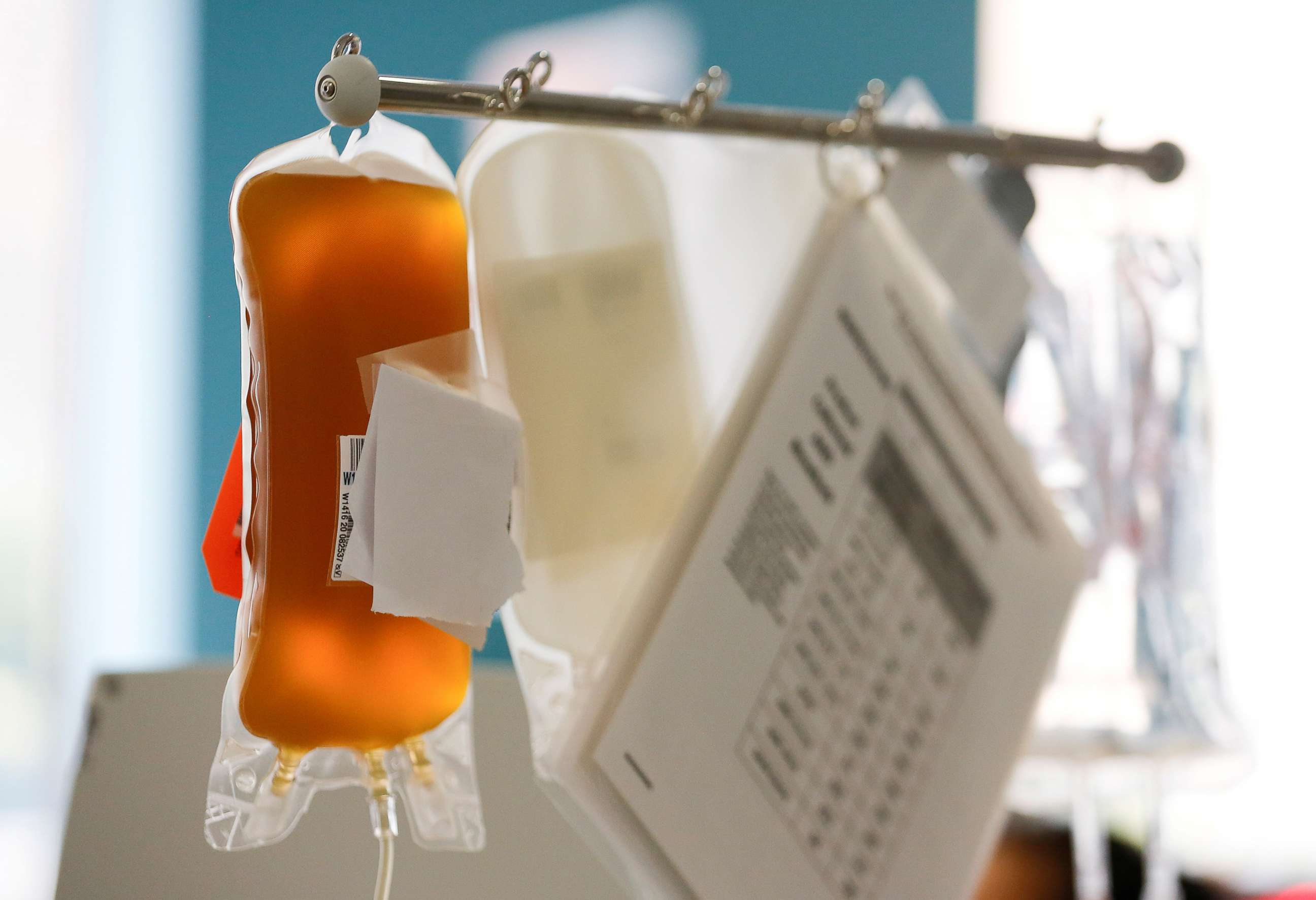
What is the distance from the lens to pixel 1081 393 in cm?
79

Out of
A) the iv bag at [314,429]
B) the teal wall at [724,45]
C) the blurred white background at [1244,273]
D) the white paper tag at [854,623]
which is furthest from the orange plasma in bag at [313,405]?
the blurred white background at [1244,273]

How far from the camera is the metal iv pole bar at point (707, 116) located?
17.2 inches

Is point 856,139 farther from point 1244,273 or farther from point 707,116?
point 1244,273

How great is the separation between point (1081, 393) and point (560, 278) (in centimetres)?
48

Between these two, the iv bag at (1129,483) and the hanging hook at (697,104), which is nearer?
the hanging hook at (697,104)

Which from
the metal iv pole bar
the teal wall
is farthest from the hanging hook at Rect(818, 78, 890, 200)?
the teal wall

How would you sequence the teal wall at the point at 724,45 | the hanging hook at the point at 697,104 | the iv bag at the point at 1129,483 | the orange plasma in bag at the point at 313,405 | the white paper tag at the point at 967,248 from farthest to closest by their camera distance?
the teal wall at the point at 724,45 < the iv bag at the point at 1129,483 < the white paper tag at the point at 967,248 < the hanging hook at the point at 697,104 < the orange plasma in bag at the point at 313,405

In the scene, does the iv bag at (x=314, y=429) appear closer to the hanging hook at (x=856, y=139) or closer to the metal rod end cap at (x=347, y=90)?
the metal rod end cap at (x=347, y=90)

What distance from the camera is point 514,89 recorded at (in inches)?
17.6

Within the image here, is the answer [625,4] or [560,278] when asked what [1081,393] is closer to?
[560,278]

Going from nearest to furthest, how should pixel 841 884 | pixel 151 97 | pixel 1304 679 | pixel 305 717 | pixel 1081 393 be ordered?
1. pixel 305 717
2. pixel 841 884
3. pixel 1081 393
4. pixel 1304 679
5. pixel 151 97

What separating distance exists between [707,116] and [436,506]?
0.24m

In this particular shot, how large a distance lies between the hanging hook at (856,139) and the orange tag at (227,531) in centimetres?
34

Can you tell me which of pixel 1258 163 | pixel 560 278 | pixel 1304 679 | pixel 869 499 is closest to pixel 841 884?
pixel 869 499
